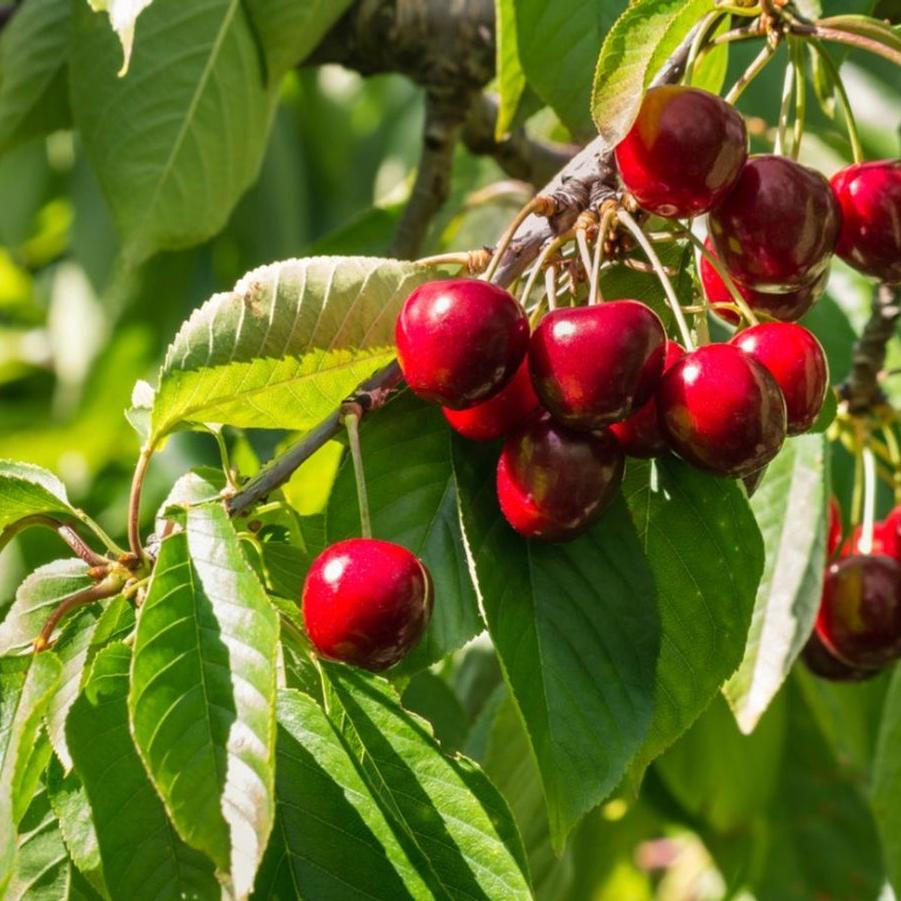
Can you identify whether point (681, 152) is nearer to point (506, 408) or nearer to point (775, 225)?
point (775, 225)

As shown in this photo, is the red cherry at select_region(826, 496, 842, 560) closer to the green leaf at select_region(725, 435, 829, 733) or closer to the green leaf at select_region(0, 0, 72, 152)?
the green leaf at select_region(725, 435, 829, 733)

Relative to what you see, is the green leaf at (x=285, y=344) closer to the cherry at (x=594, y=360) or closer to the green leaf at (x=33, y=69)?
the cherry at (x=594, y=360)

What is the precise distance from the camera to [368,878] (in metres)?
0.97

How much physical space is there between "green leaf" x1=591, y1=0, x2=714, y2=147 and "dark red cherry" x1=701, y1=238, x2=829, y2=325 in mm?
141

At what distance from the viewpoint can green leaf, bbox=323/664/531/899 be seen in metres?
0.98

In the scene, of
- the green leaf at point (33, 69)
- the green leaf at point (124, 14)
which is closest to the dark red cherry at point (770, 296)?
the green leaf at point (124, 14)

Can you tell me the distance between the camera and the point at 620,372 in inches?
35.5

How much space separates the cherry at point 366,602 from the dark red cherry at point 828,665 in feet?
2.26

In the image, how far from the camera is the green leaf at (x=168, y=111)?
1.64m

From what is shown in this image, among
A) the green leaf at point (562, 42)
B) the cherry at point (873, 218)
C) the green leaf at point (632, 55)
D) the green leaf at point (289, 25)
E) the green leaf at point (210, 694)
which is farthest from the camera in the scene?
the green leaf at point (289, 25)

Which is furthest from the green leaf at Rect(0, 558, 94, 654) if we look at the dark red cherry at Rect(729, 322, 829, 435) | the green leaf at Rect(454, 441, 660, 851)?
the dark red cherry at Rect(729, 322, 829, 435)

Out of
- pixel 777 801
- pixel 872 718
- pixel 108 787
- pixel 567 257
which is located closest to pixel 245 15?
pixel 567 257

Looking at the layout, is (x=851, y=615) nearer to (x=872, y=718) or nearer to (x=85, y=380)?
(x=872, y=718)

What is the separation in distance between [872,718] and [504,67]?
1018 mm
